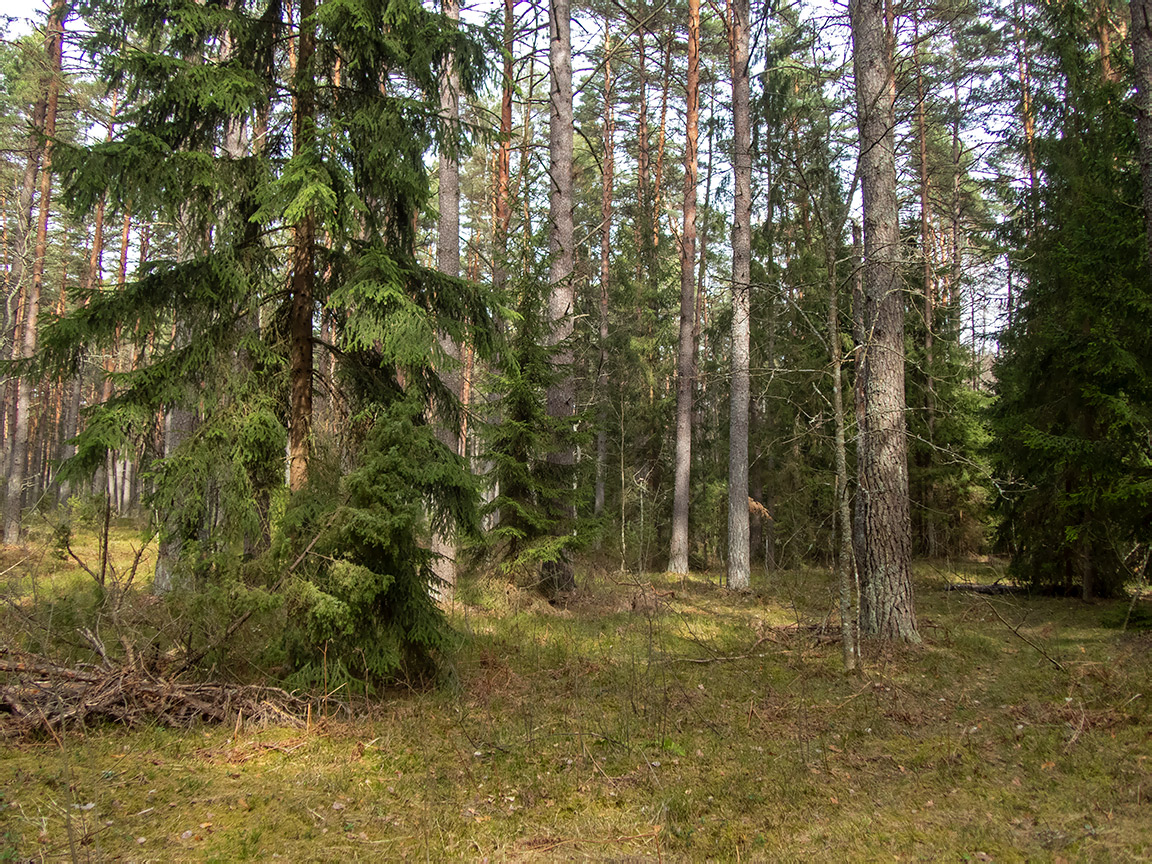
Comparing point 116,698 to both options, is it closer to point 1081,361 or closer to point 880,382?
point 880,382

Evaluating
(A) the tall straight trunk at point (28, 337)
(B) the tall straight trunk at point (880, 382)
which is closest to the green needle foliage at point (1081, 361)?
(B) the tall straight trunk at point (880, 382)

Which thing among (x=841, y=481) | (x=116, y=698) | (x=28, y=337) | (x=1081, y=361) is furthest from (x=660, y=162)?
(x=116, y=698)

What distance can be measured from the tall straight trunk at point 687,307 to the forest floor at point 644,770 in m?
9.19

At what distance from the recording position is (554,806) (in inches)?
167

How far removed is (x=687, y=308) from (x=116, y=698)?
14078 millimetres

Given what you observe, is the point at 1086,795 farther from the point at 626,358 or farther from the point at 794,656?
the point at 626,358

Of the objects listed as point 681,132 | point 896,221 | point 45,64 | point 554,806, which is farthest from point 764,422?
point 45,64

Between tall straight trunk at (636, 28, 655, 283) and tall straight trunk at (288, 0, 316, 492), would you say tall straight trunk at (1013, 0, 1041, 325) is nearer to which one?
tall straight trunk at (636, 28, 655, 283)

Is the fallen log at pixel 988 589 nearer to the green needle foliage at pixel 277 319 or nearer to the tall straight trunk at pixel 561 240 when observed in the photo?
the tall straight trunk at pixel 561 240

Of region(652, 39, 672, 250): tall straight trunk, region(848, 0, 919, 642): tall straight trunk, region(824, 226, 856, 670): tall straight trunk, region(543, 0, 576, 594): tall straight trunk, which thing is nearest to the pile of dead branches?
region(824, 226, 856, 670): tall straight trunk

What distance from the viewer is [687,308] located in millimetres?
16594

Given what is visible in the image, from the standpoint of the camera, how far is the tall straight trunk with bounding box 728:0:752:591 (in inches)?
565

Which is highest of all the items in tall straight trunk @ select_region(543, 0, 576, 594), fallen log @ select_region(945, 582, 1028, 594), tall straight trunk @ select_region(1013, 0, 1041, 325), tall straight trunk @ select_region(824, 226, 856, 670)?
tall straight trunk @ select_region(1013, 0, 1041, 325)

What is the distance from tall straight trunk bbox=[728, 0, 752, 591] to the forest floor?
6.79 metres
